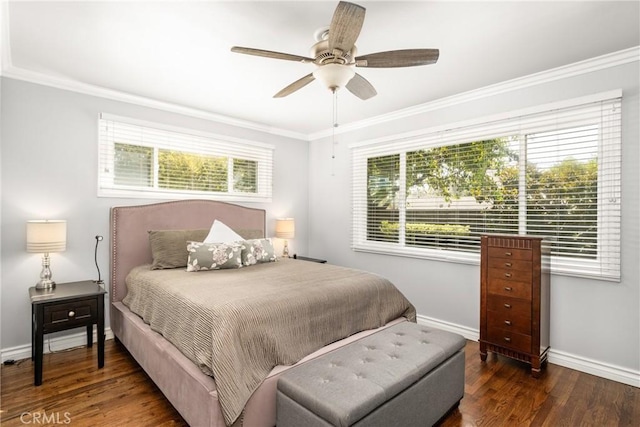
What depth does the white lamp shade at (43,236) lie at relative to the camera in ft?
9.04

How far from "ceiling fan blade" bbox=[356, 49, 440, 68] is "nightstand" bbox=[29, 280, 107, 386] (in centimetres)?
277

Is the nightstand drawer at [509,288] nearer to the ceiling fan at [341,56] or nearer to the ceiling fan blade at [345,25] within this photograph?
the ceiling fan at [341,56]

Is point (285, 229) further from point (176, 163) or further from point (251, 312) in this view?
point (251, 312)

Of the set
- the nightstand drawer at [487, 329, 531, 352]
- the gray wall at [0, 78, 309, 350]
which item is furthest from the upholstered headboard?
the nightstand drawer at [487, 329, 531, 352]

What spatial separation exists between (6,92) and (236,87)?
76.9 inches

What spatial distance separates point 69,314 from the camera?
8.83 feet

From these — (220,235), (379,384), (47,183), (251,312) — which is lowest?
(379,384)

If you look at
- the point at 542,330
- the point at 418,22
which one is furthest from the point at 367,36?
the point at 542,330

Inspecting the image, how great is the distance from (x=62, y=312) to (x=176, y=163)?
75.9 inches

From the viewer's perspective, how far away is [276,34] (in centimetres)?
237

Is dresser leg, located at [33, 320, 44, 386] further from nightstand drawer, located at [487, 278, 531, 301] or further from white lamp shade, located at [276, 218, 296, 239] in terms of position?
nightstand drawer, located at [487, 278, 531, 301]

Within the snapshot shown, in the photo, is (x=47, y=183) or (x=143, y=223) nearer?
(x=47, y=183)

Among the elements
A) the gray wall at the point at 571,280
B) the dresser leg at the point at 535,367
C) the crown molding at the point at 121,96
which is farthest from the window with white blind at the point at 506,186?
the crown molding at the point at 121,96

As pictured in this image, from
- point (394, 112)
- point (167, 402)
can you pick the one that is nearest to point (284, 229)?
point (394, 112)
